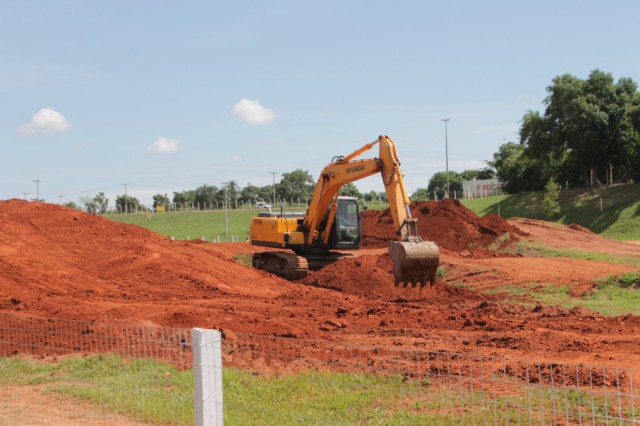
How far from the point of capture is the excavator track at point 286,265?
25.3 meters

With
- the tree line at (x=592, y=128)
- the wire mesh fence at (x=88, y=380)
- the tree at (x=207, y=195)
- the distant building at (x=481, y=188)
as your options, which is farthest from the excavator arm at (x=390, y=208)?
the tree at (x=207, y=195)

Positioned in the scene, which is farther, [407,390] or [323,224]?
[323,224]

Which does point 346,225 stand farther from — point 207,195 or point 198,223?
point 207,195

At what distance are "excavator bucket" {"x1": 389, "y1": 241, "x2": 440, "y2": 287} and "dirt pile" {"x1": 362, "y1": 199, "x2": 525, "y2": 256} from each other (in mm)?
15078

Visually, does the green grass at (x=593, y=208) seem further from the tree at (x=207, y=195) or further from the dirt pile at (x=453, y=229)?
the tree at (x=207, y=195)

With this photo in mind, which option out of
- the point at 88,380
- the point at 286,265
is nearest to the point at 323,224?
the point at 286,265

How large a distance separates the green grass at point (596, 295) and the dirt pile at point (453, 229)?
31.5 feet

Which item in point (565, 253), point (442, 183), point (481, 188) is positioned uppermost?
point (442, 183)

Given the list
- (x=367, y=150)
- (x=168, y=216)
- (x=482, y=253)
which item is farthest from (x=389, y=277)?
(x=168, y=216)

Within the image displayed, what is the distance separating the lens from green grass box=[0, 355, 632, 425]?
7324 mm

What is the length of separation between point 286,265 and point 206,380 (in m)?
20.3

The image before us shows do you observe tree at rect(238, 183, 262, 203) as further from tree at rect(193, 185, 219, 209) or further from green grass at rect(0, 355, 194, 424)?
green grass at rect(0, 355, 194, 424)

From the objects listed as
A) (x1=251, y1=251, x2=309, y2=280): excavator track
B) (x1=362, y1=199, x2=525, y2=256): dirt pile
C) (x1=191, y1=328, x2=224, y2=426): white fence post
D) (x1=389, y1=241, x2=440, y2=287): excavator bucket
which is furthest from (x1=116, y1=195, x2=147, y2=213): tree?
(x1=191, y1=328, x2=224, y2=426): white fence post

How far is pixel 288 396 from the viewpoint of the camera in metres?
8.55
